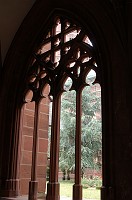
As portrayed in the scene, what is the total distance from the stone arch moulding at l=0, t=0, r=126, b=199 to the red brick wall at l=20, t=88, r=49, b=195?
0.11 metres

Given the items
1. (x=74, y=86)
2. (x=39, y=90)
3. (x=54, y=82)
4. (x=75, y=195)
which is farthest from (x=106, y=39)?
(x=75, y=195)

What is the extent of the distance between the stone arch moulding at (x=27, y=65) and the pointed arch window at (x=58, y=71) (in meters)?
0.12

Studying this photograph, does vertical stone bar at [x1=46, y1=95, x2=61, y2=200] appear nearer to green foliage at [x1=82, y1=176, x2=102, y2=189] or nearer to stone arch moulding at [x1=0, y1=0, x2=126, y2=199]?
green foliage at [x1=82, y1=176, x2=102, y2=189]

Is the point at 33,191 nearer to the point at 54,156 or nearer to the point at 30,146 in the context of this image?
the point at 54,156

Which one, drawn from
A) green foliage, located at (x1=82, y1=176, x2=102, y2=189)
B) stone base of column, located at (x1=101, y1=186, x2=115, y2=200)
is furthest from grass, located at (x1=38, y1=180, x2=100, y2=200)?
stone base of column, located at (x1=101, y1=186, x2=115, y2=200)

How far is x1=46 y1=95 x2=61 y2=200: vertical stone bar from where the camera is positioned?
301 centimetres

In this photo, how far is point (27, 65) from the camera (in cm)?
394

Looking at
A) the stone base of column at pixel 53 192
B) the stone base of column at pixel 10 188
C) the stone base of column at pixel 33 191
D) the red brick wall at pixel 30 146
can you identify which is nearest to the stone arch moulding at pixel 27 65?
the stone base of column at pixel 10 188

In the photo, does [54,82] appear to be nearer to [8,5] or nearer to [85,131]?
[85,131]

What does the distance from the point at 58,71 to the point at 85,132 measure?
30.3 inches

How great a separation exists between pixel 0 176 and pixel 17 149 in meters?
0.38

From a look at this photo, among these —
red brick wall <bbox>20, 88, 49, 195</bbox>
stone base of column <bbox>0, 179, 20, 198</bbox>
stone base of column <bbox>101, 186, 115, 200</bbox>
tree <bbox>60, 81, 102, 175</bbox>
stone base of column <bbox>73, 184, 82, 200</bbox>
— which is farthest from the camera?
red brick wall <bbox>20, 88, 49, 195</bbox>

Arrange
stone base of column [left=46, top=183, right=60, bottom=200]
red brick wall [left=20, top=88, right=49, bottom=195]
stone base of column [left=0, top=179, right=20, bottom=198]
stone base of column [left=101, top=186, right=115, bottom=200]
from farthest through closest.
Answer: red brick wall [left=20, top=88, right=49, bottom=195]
stone base of column [left=0, top=179, right=20, bottom=198]
stone base of column [left=46, top=183, right=60, bottom=200]
stone base of column [left=101, top=186, right=115, bottom=200]

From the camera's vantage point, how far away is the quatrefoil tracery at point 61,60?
321 cm
